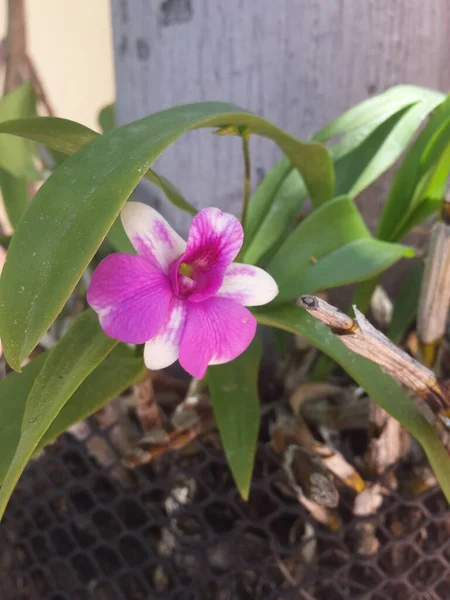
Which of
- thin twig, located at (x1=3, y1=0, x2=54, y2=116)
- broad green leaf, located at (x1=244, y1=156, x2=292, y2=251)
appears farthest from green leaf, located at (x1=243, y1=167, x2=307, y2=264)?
thin twig, located at (x1=3, y1=0, x2=54, y2=116)

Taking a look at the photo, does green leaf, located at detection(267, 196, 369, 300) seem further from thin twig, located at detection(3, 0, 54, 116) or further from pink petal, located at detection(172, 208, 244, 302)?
thin twig, located at detection(3, 0, 54, 116)

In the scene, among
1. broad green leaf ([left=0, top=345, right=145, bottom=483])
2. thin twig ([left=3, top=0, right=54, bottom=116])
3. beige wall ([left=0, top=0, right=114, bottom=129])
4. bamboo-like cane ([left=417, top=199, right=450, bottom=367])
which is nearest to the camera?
broad green leaf ([left=0, top=345, right=145, bottom=483])

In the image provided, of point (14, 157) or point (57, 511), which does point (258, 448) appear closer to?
point (57, 511)

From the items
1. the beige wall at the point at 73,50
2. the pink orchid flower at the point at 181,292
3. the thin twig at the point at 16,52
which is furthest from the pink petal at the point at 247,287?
A: the beige wall at the point at 73,50

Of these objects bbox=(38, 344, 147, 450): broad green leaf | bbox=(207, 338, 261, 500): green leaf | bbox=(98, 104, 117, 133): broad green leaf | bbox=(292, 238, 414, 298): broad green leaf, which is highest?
bbox=(98, 104, 117, 133): broad green leaf

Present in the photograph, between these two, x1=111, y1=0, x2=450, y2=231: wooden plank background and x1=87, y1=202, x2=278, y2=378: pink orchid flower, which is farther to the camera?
x1=111, y1=0, x2=450, y2=231: wooden plank background

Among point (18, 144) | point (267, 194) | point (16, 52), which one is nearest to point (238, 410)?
point (267, 194)

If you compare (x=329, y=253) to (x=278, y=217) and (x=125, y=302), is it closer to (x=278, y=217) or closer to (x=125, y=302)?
(x=278, y=217)
